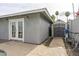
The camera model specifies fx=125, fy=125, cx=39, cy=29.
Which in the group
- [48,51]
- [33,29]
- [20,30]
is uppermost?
[33,29]

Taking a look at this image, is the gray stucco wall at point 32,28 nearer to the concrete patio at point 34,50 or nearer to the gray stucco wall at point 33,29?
the gray stucco wall at point 33,29

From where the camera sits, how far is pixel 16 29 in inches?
432

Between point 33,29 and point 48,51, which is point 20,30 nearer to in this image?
point 33,29

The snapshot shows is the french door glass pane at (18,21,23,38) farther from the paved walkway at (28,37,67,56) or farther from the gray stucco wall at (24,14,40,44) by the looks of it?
the paved walkway at (28,37,67,56)

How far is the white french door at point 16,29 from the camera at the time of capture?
1052cm

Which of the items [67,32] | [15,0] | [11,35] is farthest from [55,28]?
[15,0]

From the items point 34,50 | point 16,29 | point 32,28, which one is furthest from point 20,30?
point 34,50

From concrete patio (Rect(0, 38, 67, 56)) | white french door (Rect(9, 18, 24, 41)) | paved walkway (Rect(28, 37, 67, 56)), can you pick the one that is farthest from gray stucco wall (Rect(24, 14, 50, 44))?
paved walkway (Rect(28, 37, 67, 56))

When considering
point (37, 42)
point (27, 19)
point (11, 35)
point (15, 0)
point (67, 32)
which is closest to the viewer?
point (15, 0)

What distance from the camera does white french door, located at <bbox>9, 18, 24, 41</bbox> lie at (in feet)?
34.5

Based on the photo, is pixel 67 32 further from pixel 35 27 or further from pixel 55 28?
pixel 35 27

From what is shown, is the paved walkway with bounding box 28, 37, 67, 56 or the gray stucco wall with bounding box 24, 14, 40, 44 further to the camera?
the gray stucco wall with bounding box 24, 14, 40, 44

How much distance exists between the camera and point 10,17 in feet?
37.0

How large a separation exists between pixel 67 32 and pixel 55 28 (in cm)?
413
